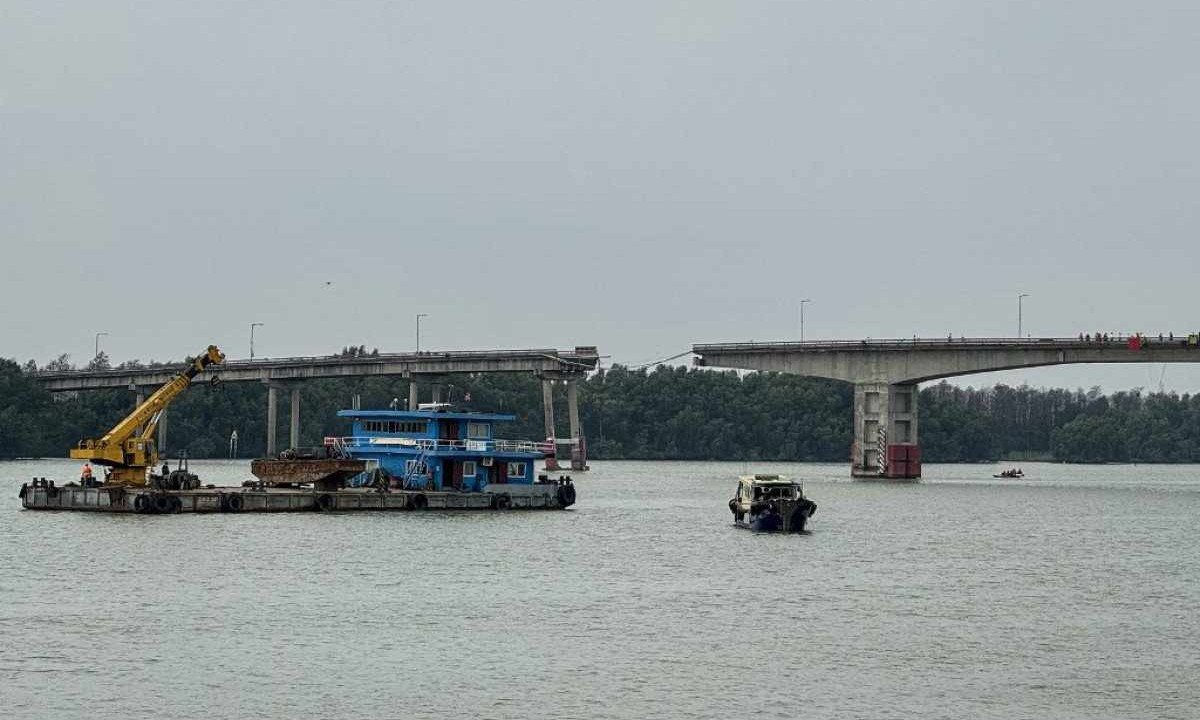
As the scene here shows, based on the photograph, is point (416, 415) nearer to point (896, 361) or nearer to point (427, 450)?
point (427, 450)

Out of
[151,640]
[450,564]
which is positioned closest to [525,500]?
[450,564]

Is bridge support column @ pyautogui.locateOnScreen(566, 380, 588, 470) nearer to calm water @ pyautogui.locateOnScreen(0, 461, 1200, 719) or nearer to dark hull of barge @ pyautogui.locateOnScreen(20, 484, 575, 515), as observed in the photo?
dark hull of barge @ pyautogui.locateOnScreen(20, 484, 575, 515)

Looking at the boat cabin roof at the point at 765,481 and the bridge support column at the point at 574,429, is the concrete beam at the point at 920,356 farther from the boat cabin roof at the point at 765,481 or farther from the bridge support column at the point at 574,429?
the boat cabin roof at the point at 765,481

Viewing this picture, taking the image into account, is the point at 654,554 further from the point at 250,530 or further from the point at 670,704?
the point at 670,704

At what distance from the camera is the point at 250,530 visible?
8319 cm

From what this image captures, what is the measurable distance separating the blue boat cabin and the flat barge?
1.58 m

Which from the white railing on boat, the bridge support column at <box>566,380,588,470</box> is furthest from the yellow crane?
the bridge support column at <box>566,380,588,470</box>

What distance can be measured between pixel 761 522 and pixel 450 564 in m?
24.9

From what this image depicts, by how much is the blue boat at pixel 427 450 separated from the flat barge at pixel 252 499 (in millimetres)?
1232

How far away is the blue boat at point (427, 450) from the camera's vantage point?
314 feet

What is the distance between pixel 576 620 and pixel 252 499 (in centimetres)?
3929

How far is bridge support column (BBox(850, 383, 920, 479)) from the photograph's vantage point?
157 meters

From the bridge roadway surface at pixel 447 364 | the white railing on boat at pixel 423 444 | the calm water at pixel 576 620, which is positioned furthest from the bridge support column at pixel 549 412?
the calm water at pixel 576 620

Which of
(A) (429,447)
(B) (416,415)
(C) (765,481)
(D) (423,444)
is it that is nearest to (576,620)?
Result: (B) (416,415)
